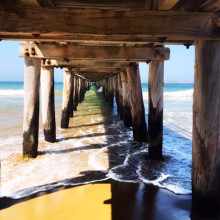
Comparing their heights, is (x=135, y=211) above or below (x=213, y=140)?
below

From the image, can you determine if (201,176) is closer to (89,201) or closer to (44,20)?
(89,201)

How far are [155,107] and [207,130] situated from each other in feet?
7.04

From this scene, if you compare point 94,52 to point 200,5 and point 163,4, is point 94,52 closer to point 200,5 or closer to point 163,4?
point 163,4

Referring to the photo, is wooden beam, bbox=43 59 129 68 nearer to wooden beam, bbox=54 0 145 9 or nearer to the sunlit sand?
wooden beam, bbox=54 0 145 9

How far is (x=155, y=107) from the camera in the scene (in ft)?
15.3

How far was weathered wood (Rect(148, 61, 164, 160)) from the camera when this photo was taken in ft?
15.0

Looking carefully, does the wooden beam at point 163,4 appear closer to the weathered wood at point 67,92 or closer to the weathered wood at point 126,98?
the weathered wood at point 126,98

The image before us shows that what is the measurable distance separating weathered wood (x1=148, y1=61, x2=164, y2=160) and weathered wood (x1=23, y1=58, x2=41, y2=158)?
2196mm

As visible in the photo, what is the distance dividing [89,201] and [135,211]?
0.58 meters

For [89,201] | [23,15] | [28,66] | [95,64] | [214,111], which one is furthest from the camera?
[95,64]

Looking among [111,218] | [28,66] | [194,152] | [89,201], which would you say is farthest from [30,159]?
[194,152]

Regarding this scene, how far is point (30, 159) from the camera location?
4.66 m

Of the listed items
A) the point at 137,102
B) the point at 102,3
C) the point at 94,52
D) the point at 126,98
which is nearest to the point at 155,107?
the point at 137,102

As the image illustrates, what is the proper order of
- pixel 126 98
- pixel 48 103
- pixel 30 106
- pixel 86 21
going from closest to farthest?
pixel 86 21
pixel 30 106
pixel 48 103
pixel 126 98
